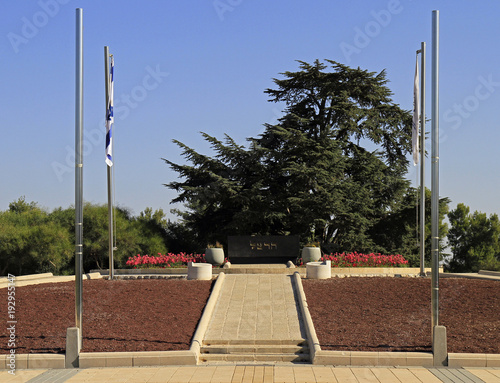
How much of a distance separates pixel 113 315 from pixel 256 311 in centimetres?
354

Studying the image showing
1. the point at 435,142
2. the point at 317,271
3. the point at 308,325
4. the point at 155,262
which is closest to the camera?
the point at 435,142

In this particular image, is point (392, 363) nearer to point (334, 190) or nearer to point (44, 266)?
point (334, 190)

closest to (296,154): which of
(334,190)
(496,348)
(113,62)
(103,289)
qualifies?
(334,190)

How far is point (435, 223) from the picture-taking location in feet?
38.2

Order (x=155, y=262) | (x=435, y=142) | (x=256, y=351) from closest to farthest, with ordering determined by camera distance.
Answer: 1. (x=435, y=142)
2. (x=256, y=351)
3. (x=155, y=262)

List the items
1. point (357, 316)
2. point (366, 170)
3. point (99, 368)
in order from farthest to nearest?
point (366, 170) < point (357, 316) < point (99, 368)

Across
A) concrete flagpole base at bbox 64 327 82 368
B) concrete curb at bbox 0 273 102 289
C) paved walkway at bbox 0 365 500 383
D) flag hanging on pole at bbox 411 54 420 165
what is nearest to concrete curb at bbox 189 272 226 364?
paved walkway at bbox 0 365 500 383

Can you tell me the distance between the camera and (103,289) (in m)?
17.3

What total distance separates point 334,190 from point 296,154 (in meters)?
3.13

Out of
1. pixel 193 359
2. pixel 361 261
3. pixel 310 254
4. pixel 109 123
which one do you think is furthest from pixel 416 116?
pixel 193 359

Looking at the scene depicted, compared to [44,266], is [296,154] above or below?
above

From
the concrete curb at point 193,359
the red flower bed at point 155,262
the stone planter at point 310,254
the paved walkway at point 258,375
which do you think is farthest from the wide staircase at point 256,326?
the red flower bed at point 155,262

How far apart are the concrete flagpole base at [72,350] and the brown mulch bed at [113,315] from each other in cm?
48

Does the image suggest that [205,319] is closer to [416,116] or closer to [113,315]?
[113,315]
